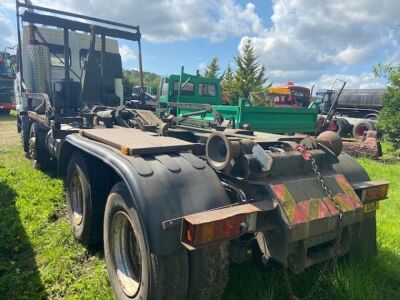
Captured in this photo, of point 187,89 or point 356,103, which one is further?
point 356,103

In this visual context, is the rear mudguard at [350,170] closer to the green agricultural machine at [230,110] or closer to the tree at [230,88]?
the green agricultural machine at [230,110]

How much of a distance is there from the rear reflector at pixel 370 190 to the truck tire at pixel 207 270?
1.22 metres

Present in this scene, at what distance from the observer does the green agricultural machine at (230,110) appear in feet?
30.0

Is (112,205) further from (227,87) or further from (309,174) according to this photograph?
(227,87)

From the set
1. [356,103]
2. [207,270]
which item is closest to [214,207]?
[207,270]

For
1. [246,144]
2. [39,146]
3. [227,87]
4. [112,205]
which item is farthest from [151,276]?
[227,87]

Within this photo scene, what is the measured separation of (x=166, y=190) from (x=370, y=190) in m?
1.68

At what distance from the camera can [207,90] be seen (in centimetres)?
1135

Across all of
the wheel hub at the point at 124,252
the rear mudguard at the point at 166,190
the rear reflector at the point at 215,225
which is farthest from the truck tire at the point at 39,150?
the rear reflector at the point at 215,225

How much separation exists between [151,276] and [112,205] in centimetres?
66

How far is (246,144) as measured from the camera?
2527 mm

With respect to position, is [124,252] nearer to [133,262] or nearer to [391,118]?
[133,262]

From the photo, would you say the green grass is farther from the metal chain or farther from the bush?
the bush

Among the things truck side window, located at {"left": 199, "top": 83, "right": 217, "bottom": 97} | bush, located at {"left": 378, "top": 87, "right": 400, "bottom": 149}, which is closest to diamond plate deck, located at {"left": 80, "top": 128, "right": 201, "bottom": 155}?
truck side window, located at {"left": 199, "top": 83, "right": 217, "bottom": 97}
